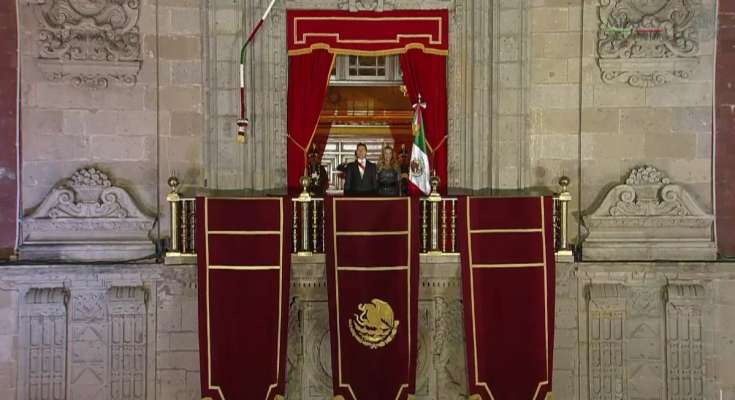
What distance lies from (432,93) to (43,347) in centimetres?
502

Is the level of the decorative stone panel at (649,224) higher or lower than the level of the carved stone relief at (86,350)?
higher

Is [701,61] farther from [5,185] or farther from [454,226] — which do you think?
[5,185]

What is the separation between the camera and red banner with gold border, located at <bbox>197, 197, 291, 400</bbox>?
6.48m

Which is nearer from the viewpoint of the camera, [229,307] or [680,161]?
[229,307]

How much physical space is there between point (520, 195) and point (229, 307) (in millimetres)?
3355

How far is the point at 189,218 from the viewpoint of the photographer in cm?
685

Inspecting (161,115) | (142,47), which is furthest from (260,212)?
(142,47)

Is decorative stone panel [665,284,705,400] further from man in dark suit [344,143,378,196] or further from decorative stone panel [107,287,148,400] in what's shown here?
decorative stone panel [107,287,148,400]

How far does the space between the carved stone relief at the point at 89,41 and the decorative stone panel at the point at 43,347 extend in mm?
2386

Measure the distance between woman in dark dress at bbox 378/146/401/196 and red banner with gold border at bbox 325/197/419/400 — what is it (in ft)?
2.46

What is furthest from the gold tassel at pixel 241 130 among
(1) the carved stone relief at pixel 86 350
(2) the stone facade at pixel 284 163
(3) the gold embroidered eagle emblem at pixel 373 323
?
(1) the carved stone relief at pixel 86 350

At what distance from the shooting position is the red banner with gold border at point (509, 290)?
6.54 metres

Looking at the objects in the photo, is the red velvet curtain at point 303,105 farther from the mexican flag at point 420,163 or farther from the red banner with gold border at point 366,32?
the mexican flag at point 420,163

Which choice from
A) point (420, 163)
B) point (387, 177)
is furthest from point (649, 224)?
point (387, 177)
